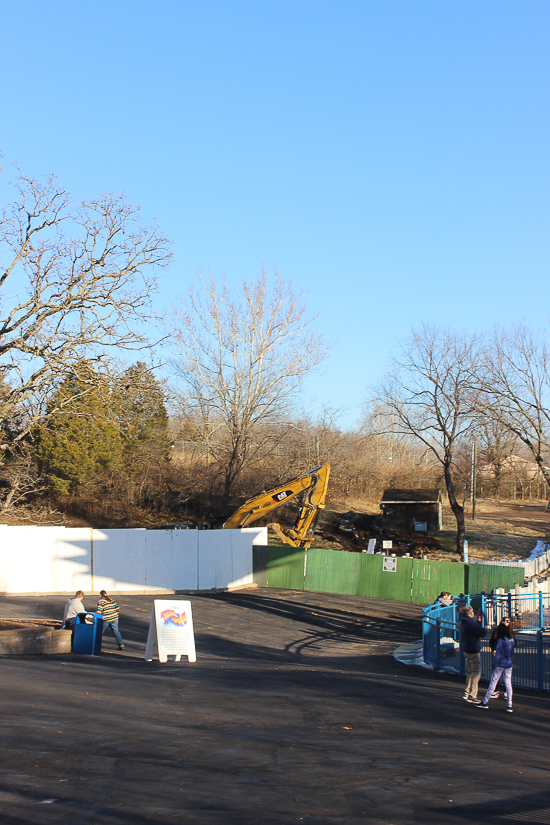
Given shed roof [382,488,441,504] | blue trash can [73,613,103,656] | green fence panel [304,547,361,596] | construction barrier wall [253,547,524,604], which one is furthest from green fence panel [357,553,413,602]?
shed roof [382,488,441,504]

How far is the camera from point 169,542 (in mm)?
28188

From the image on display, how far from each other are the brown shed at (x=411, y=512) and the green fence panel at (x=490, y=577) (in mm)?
19661

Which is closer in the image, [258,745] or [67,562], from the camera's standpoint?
[258,745]

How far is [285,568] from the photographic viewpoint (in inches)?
1231

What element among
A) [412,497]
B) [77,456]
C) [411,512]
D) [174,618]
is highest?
[77,456]

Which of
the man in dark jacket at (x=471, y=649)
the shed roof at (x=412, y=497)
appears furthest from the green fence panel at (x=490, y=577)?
the shed roof at (x=412, y=497)

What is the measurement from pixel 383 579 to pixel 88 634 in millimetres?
15995

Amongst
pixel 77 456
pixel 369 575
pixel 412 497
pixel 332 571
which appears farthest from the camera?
pixel 412 497

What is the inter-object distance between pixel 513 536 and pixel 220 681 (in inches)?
1581

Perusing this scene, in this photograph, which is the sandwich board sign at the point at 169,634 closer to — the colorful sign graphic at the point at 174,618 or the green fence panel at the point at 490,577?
the colorful sign graphic at the point at 174,618

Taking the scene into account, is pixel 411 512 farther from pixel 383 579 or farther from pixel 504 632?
pixel 504 632

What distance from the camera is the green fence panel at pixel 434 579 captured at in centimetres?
2853

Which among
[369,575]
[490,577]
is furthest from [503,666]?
[369,575]

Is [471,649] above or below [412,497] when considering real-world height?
below
